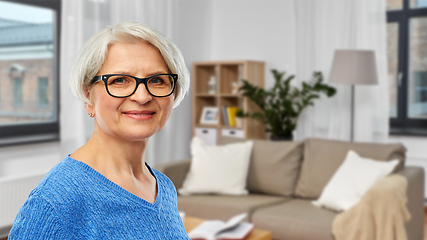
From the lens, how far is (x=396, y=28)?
15.1 feet

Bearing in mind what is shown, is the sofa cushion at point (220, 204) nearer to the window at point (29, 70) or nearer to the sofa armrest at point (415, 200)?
the sofa armrest at point (415, 200)

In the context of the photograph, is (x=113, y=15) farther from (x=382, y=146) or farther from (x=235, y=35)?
(x=382, y=146)

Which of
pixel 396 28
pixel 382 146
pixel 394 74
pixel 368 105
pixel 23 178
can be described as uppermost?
pixel 396 28

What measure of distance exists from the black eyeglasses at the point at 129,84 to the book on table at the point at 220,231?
5.81 feet

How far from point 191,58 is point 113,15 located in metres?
1.39

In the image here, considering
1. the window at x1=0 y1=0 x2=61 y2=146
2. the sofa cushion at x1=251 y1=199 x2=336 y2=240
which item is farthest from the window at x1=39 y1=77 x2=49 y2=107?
the sofa cushion at x1=251 y1=199 x2=336 y2=240

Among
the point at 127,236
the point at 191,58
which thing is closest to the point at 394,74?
the point at 191,58

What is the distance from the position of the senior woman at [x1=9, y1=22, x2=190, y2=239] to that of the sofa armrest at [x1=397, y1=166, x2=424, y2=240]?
2610mm

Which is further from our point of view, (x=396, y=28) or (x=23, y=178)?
(x=396, y=28)

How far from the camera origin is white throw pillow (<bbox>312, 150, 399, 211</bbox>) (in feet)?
9.46

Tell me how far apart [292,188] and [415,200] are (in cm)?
87

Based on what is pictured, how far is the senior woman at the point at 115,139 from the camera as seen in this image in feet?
1.76

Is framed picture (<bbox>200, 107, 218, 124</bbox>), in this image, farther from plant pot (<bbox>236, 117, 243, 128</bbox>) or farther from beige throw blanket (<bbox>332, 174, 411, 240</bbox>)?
beige throw blanket (<bbox>332, 174, 411, 240</bbox>)

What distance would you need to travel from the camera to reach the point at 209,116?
5133 mm
